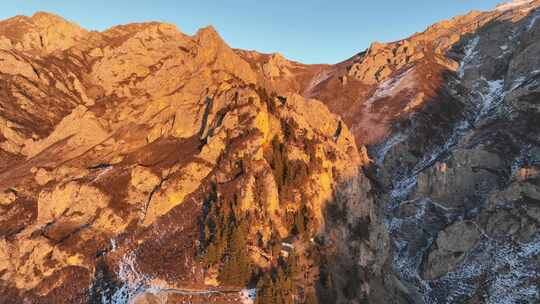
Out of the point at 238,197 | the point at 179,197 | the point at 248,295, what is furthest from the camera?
the point at 179,197

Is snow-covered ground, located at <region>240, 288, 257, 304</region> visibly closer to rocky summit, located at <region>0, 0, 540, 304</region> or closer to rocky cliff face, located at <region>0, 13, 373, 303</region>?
rocky summit, located at <region>0, 0, 540, 304</region>

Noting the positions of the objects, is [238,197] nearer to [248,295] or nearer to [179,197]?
[179,197]

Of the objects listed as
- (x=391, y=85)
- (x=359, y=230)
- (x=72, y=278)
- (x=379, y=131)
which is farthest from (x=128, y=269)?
(x=391, y=85)

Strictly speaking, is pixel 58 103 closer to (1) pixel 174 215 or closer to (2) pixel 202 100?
(2) pixel 202 100

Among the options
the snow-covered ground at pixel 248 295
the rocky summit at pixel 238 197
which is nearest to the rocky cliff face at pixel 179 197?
the rocky summit at pixel 238 197

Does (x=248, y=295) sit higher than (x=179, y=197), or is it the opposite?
(x=179, y=197)

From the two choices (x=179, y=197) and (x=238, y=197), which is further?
(x=179, y=197)

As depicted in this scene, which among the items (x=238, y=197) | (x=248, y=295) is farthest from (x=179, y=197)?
(x=248, y=295)

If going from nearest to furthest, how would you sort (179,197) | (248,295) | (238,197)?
(248,295), (238,197), (179,197)

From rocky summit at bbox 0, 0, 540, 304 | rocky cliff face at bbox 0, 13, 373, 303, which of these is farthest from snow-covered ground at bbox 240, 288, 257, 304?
rocky cliff face at bbox 0, 13, 373, 303
